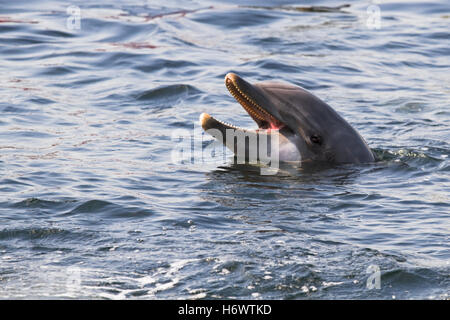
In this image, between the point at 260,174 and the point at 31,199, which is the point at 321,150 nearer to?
the point at 260,174

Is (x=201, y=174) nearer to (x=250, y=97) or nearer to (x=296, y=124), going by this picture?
(x=250, y=97)

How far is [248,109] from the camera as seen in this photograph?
909 cm

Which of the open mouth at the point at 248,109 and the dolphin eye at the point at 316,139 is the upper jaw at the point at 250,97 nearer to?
the open mouth at the point at 248,109

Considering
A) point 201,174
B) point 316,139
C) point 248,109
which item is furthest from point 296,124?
point 201,174

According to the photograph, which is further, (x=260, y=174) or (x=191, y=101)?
(x=191, y=101)

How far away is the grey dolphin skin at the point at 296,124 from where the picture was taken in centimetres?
883

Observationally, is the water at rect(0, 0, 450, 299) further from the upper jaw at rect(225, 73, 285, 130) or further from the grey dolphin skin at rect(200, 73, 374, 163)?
the upper jaw at rect(225, 73, 285, 130)

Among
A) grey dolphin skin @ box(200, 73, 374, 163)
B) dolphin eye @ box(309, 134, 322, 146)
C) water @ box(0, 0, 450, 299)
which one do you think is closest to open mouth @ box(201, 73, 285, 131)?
grey dolphin skin @ box(200, 73, 374, 163)

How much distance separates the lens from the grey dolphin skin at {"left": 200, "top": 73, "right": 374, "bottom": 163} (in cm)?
883

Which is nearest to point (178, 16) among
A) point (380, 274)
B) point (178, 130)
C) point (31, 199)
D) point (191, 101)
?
point (191, 101)

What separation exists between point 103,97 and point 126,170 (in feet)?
11.8

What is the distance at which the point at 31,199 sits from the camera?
25.2 ft

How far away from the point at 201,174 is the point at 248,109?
32.1 inches

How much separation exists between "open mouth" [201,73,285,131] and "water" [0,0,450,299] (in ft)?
1.63
